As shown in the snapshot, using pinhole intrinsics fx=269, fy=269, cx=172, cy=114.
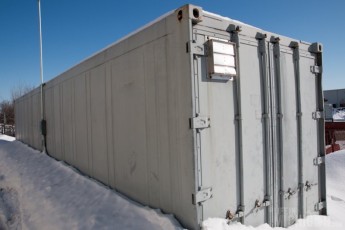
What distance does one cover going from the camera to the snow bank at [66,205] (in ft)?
11.1

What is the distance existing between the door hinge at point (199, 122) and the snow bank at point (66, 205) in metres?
1.14

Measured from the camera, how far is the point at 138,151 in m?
3.88

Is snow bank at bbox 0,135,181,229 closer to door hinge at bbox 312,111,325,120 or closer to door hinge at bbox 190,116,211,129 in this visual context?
door hinge at bbox 190,116,211,129

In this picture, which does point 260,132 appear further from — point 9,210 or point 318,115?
point 9,210

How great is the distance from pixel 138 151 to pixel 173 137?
0.88m

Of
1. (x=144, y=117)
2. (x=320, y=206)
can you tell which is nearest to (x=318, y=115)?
(x=320, y=206)

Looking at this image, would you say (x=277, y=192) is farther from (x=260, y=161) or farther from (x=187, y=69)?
(x=187, y=69)

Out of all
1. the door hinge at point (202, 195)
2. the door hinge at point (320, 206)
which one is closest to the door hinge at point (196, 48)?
the door hinge at point (202, 195)

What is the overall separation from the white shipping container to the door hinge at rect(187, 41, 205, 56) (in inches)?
0.5

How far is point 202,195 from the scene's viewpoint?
2.93 metres

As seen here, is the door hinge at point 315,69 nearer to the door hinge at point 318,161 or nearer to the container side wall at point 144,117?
the door hinge at point 318,161

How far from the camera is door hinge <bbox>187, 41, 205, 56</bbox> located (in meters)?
2.92

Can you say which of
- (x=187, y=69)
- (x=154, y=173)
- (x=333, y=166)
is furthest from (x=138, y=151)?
(x=333, y=166)

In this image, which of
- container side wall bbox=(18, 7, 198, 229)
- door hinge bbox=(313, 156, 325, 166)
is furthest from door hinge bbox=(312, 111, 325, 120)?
container side wall bbox=(18, 7, 198, 229)
